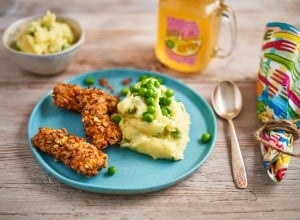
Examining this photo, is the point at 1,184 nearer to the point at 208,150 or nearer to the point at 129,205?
the point at 129,205

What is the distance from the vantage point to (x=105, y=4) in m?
3.21

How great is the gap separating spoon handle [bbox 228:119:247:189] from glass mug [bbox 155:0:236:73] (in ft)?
1.95

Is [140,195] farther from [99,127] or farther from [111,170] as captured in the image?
[99,127]

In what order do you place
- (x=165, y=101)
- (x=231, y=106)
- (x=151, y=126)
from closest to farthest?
(x=151, y=126) < (x=165, y=101) < (x=231, y=106)

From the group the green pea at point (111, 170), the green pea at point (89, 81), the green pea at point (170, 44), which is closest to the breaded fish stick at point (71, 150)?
the green pea at point (111, 170)

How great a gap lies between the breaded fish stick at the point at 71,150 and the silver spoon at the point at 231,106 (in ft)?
2.09

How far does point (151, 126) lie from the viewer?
1886 mm

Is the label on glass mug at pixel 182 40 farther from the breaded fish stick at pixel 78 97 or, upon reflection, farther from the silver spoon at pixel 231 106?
the breaded fish stick at pixel 78 97

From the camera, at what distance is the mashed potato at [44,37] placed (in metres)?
2.30

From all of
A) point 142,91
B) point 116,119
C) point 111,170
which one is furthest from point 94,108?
point 111,170

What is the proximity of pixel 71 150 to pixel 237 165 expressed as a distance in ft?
2.58

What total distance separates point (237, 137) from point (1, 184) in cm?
119

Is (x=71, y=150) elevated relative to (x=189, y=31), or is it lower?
lower

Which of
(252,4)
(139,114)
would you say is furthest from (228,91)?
(252,4)
